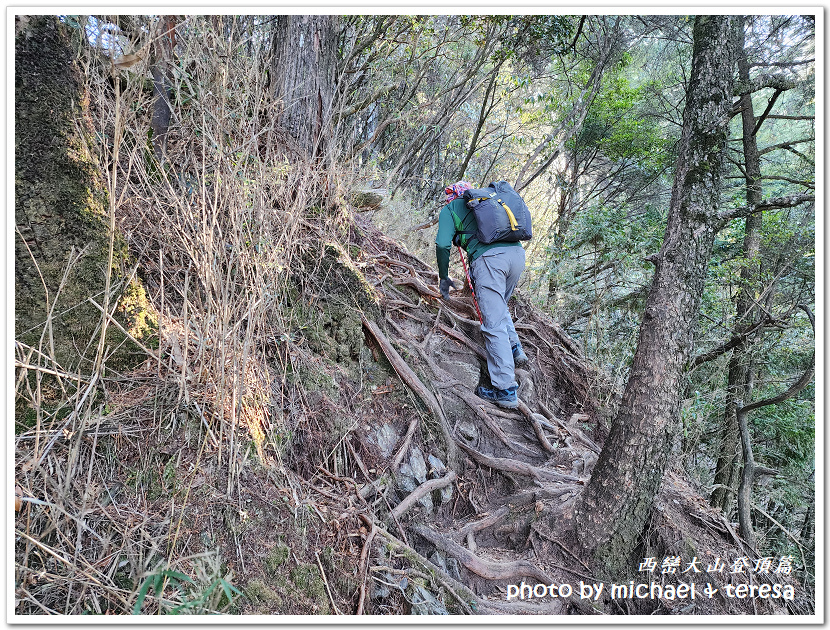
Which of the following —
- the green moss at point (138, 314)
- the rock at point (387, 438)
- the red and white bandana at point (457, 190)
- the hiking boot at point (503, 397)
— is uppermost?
the red and white bandana at point (457, 190)

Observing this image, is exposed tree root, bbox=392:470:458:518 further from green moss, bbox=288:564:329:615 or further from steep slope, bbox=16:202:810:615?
green moss, bbox=288:564:329:615

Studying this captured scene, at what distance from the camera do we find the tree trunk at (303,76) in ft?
13.0

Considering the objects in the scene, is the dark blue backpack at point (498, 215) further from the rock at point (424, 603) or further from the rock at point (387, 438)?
the rock at point (424, 603)

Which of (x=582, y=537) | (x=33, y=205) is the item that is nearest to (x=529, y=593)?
(x=582, y=537)

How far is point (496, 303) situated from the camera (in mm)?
4211

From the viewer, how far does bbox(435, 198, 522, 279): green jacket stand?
4211mm

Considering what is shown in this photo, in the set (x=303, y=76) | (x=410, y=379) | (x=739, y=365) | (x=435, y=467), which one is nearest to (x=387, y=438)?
(x=435, y=467)

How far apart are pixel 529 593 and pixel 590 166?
827 centimetres

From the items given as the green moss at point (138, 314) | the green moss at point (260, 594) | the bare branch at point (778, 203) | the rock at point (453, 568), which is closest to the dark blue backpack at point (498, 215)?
the bare branch at point (778, 203)

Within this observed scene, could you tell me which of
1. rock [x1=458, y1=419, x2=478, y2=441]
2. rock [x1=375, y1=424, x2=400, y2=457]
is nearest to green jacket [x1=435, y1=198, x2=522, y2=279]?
rock [x1=458, y1=419, x2=478, y2=441]

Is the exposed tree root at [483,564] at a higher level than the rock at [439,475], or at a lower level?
lower

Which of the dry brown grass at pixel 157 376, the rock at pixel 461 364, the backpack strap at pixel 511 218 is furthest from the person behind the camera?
the rock at pixel 461 364

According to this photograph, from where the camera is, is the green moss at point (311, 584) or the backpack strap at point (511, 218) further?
the backpack strap at point (511, 218)
